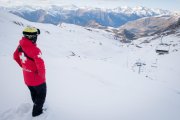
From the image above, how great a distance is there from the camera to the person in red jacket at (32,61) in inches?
211

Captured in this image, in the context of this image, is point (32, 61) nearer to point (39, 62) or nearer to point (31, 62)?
point (31, 62)

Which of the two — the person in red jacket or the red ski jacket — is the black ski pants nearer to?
the person in red jacket

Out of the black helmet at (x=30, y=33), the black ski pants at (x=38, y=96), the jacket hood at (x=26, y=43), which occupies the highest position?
the black helmet at (x=30, y=33)

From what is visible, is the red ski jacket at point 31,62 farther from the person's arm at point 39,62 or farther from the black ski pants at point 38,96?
the black ski pants at point 38,96

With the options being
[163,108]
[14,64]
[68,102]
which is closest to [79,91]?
[68,102]

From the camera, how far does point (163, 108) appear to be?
809cm

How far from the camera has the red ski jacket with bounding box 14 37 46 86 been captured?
5348 millimetres

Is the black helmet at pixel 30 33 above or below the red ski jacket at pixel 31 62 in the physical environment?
above

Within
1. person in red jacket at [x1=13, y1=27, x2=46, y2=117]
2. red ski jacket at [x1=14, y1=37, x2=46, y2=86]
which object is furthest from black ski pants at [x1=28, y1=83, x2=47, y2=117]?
red ski jacket at [x1=14, y1=37, x2=46, y2=86]

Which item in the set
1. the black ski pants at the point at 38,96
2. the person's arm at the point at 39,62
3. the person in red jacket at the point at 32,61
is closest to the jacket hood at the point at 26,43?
the person in red jacket at the point at 32,61

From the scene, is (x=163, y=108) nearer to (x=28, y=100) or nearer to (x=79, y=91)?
(x=79, y=91)

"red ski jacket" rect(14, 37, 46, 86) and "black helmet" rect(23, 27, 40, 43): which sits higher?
"black helmet" rect(23, 27, 40, 43)

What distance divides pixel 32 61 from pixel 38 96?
1149 millimetres

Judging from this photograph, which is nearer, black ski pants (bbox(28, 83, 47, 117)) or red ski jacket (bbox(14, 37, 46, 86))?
red ski jacket (bbox(14, 37, 46, 86))
